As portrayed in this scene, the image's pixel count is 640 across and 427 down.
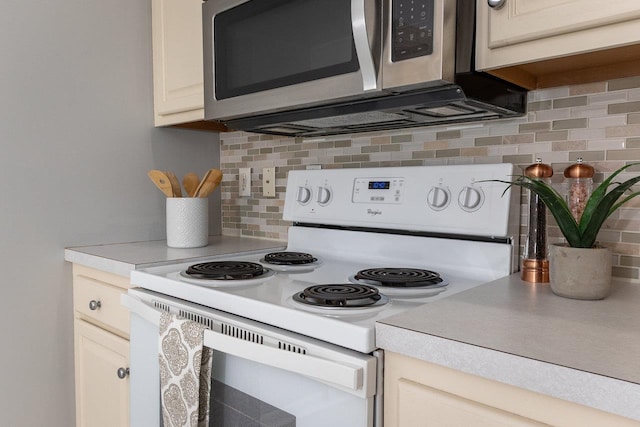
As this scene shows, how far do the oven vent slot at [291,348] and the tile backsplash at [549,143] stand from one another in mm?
682

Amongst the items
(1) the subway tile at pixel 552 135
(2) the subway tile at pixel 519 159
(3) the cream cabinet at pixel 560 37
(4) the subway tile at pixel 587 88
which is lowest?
(2) the subway tile at pixel 519 159

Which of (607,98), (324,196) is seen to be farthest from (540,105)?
(324,196)

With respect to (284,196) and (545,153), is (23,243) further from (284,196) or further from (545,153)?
(545,153)

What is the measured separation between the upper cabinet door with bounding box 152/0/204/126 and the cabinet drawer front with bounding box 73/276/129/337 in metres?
0.64

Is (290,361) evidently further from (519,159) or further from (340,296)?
(519,159)

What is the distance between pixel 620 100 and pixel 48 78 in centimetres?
167

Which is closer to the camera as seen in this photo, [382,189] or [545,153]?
[545,153]

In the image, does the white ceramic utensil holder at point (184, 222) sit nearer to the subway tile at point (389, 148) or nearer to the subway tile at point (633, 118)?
the subway tile at point (389, 148)

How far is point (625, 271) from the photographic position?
3.50 feet

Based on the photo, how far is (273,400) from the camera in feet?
2.93

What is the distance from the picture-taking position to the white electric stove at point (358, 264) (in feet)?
2.72

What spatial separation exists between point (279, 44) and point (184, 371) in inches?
33.3

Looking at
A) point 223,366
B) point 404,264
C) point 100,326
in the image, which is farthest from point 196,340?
point 100,326

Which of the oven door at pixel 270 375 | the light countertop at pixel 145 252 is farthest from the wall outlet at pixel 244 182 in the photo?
the oven door at pixel 270 375
